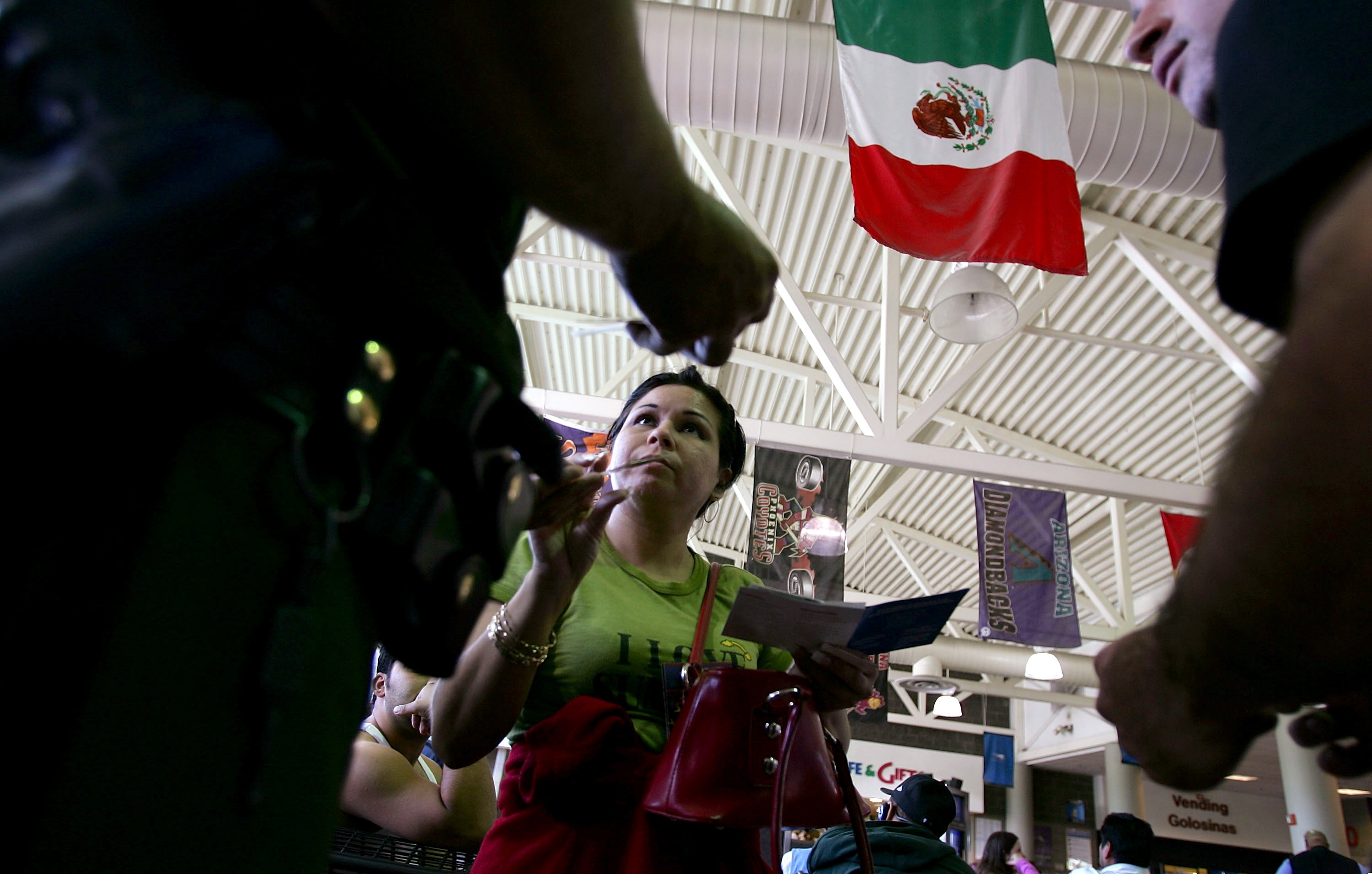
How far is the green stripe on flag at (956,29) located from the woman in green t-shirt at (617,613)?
306 cm

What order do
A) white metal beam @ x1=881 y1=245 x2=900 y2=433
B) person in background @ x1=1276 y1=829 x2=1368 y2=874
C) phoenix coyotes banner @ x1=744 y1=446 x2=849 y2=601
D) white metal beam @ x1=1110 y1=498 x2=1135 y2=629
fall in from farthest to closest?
1. white metal beam @ x1=1110 y1=498 x2=1135 y2=629
2. white metal beam @ x1=881 y1=245 x2=900 y2=433
3. phoenix coyotes banner @ x1=744 y1=446 x2=849 y2=601
4. person in background @ x1=1276 y1=829 x2=1368 y2=874

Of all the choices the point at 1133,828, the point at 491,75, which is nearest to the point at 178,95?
the point at 491,75

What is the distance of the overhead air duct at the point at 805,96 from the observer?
448 centimetres

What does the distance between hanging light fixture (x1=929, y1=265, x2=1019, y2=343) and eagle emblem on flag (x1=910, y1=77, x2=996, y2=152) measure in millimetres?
868

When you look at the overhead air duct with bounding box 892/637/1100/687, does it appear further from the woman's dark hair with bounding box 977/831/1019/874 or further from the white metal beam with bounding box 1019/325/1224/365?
the woman's dark hair with bounding box 977/831/1019/874

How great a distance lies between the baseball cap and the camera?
318 cm

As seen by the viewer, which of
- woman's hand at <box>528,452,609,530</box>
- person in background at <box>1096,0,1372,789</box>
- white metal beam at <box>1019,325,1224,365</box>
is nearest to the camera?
person in background at <box>1096,0,1372,789</box>

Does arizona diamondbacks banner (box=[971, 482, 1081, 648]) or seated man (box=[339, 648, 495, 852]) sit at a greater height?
arizona diamondbacks banner (box=[971, 482, 1081, 648])

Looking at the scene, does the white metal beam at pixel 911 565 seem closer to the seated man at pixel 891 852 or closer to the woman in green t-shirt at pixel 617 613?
the seated man at pixel 891 852

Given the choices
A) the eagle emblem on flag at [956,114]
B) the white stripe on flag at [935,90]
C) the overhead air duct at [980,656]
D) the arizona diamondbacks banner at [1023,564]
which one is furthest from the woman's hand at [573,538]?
the overhead air duct at [980,656]

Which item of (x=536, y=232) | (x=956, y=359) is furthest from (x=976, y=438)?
(x=536, y=232)

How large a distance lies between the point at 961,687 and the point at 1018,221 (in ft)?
48.9

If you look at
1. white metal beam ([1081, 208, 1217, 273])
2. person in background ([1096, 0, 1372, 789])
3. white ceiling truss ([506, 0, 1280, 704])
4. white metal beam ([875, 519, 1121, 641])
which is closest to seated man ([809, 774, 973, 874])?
person in background ([1096, 0, 1372, 789])

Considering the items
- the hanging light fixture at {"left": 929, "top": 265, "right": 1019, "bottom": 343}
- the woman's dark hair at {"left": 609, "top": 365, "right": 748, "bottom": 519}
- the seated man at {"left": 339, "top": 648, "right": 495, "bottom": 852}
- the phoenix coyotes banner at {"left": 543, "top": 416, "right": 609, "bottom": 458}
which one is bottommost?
the seated man at {"left": 339, "top": 648, "right": 495, "bottom": 852}
